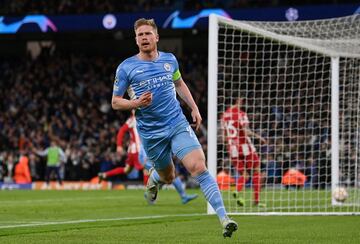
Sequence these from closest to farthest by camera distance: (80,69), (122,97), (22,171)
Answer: (122,97)
(22,171)
(80,69)

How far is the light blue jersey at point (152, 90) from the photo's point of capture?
9.12 metres

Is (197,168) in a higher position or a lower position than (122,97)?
lower

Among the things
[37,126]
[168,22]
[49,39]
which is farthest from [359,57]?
[49,39]

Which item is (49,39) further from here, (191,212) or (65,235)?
(65,235)

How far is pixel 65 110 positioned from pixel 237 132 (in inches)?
764

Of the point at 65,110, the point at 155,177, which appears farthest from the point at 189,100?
the point at 65,110

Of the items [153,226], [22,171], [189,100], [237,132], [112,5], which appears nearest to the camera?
[189,100]

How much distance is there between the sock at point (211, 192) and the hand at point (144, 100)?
943mm

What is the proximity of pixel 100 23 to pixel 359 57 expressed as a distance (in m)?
17.6

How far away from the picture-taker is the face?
9.04m

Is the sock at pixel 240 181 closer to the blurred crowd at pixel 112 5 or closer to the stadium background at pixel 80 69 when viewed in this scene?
the stadium background at pixel 80 69

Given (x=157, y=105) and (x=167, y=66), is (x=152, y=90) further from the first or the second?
(x=167, y=66)

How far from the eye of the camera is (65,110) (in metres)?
34.5

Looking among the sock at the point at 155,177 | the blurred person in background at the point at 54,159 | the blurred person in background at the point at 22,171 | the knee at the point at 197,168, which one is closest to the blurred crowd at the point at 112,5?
the blurred person in background at the point at 22,171
